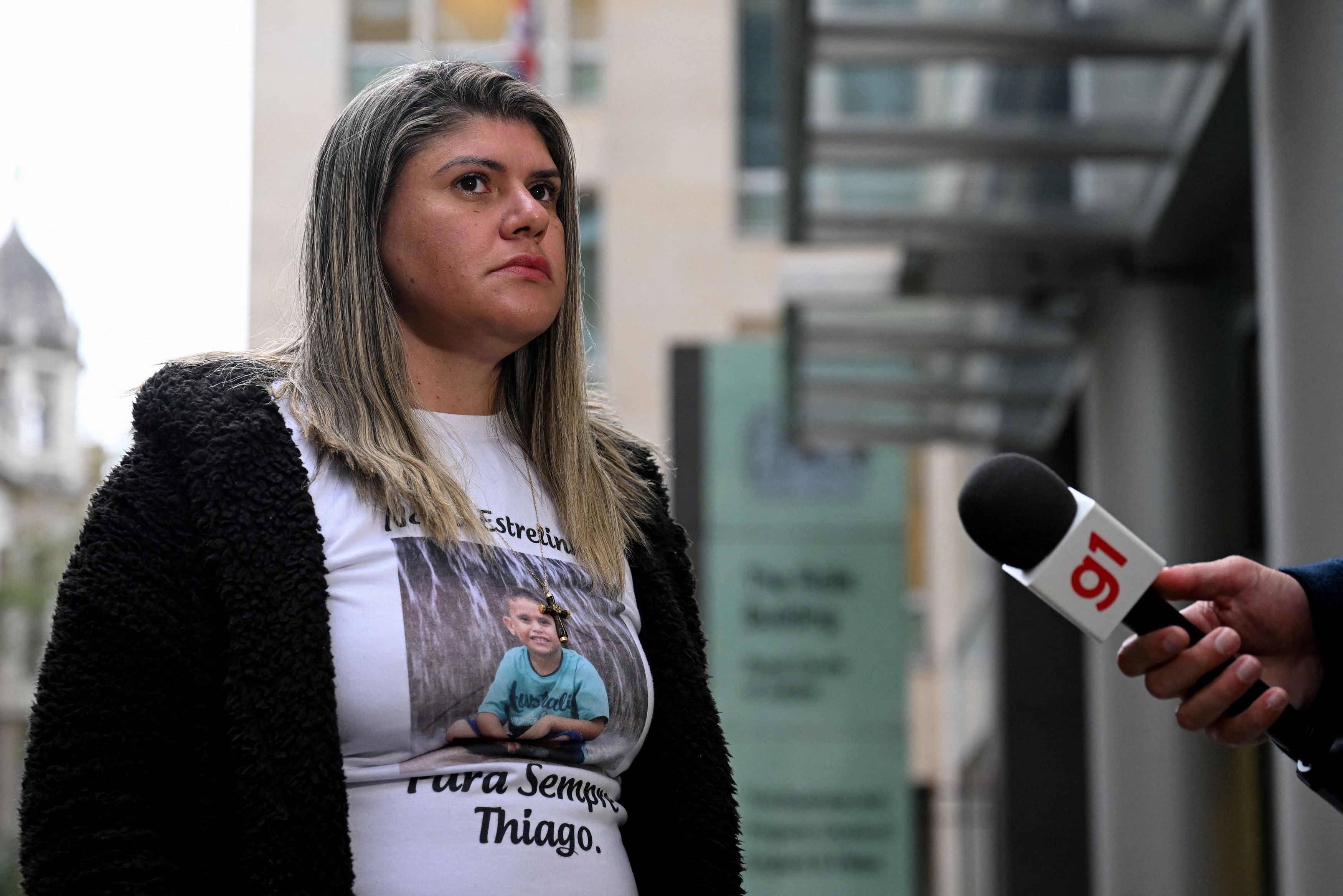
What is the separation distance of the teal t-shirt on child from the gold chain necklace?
0.04m

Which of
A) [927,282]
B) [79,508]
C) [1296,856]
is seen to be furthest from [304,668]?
[79,508]

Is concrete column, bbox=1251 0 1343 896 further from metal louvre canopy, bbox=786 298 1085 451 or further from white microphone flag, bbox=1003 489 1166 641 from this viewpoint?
metal louvre canopy, bbox=786 298 1085 451

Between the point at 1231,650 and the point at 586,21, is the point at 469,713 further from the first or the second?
the point at 586,21

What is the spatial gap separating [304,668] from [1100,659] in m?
7.44

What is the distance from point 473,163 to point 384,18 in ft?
67.3

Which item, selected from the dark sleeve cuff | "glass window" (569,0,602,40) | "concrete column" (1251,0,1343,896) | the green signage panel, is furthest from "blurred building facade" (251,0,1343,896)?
"glass window" (569,0,602,40)

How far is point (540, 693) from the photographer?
2586 millimetres

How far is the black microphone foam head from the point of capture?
2404 millimetres

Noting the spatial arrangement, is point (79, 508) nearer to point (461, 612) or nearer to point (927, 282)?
point (927, 282)

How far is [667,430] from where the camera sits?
→ 14.6 metres

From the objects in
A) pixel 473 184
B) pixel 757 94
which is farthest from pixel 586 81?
pixel 473 184

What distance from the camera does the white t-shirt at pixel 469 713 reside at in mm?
2484

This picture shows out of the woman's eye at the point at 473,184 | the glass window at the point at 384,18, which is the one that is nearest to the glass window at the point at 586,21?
the glass window at the point at 384,18

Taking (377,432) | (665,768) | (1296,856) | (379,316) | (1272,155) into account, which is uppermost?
(1272,155)
